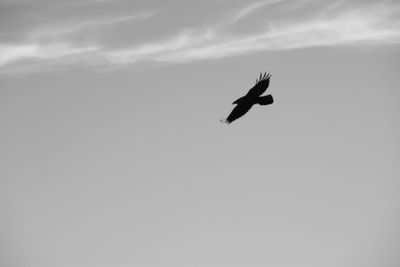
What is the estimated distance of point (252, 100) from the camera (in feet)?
203

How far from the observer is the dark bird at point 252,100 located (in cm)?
6097

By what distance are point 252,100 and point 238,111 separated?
0.92 m

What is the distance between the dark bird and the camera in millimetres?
60969

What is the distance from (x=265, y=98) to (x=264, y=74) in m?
1.90

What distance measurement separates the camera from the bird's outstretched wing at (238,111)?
62.2 meters

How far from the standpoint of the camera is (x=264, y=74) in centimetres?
6028

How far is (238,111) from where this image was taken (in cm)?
6244

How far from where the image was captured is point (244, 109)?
62438 millimetres

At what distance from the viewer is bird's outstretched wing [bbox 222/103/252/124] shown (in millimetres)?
62188

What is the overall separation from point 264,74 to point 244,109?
276 cm

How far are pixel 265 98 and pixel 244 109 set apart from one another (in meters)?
1.20
